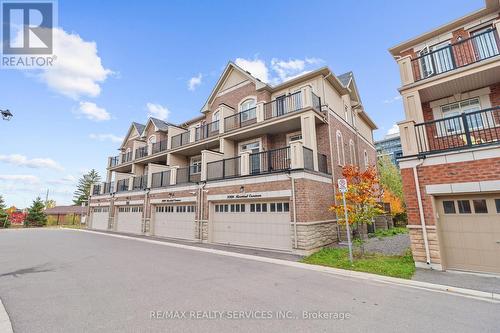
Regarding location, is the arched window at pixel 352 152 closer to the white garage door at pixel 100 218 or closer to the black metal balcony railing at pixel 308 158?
the black metal balcony railing at pixel 308 158

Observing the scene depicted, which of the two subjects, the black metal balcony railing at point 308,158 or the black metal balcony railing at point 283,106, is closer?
the black metal balcony railing at point 308,158

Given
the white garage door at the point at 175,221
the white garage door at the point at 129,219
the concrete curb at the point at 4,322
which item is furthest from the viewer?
the white garage door at the point at 129,219

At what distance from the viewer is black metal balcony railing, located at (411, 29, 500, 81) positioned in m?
8.12

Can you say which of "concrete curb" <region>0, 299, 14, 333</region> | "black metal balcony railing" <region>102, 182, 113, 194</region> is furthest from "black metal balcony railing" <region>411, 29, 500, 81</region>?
"black metal balcony railing" <region>102, 182, 113, 194</region>

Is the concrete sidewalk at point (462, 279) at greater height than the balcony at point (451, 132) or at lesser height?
lesser

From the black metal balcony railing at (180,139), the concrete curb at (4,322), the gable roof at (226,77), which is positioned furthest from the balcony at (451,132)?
the black metal balcony railing at (180,139)

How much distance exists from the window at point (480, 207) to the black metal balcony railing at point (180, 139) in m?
16.9

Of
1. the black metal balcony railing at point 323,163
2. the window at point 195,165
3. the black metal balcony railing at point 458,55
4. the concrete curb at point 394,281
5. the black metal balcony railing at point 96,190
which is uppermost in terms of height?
the black metal balcony railing at point 458,55

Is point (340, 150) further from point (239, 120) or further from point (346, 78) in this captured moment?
point (346, 78)

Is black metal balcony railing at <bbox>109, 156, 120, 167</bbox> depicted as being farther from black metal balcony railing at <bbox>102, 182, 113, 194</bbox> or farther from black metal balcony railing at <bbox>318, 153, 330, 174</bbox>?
black metal balcony railing at <bbox>318, 153, 330, 174</bbox>

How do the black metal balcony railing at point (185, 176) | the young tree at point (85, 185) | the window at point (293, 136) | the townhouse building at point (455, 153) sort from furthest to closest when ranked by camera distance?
the young tree at point (85, 185)
the black metal balcony railing at point (185, 176)
the window at point (293, 136)
the townhouse building at point (455, 153)

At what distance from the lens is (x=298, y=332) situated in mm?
3768

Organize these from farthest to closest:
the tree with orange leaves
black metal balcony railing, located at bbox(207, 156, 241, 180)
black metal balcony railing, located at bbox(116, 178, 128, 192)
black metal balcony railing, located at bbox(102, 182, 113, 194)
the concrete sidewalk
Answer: black metal balcony railing, located at bbox(102, 182, 113, 194) < black metal balcony railing, located at bbox(116, 178, 128, 192) < black metal balcony railing, located at bbox(207, 156, 241, 180) < the tree with orange leaves < the concrete sidewalk

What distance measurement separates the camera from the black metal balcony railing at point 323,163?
12.2 m
